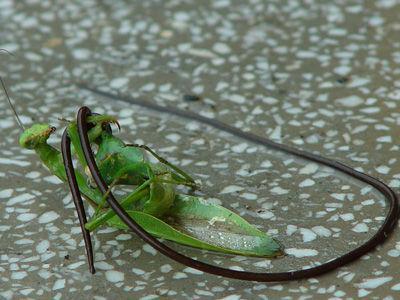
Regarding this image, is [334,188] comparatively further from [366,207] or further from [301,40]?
[301,40]

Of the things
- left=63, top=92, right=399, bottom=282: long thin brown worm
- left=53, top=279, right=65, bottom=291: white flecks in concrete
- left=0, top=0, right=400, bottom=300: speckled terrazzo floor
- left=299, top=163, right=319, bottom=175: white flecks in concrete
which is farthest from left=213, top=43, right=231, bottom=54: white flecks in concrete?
left=53, top=279, right=65, bottom=291: white flecks in concrete

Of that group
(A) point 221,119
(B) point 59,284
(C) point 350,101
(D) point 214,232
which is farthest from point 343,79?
(B) point 59,284

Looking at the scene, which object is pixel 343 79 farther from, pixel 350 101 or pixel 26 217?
pixel 26 217

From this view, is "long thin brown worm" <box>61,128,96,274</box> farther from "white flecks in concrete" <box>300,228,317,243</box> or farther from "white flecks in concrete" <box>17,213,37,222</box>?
"white flecks in concrete" <box>300,228,317,243</box>

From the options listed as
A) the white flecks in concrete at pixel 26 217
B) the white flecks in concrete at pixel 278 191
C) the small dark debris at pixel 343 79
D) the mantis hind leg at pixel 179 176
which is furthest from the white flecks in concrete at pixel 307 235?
the small dark debris at pixel 343 79

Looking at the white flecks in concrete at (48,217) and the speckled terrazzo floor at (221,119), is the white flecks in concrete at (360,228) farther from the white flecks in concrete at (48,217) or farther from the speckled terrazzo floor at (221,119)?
the white flecks in concrete at (48,217)

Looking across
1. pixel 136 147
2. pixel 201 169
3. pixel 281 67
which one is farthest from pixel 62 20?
pixel 136 147

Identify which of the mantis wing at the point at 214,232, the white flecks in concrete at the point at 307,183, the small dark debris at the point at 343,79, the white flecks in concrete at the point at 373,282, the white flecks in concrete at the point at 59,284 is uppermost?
the small dark debris at the point at 343,79
